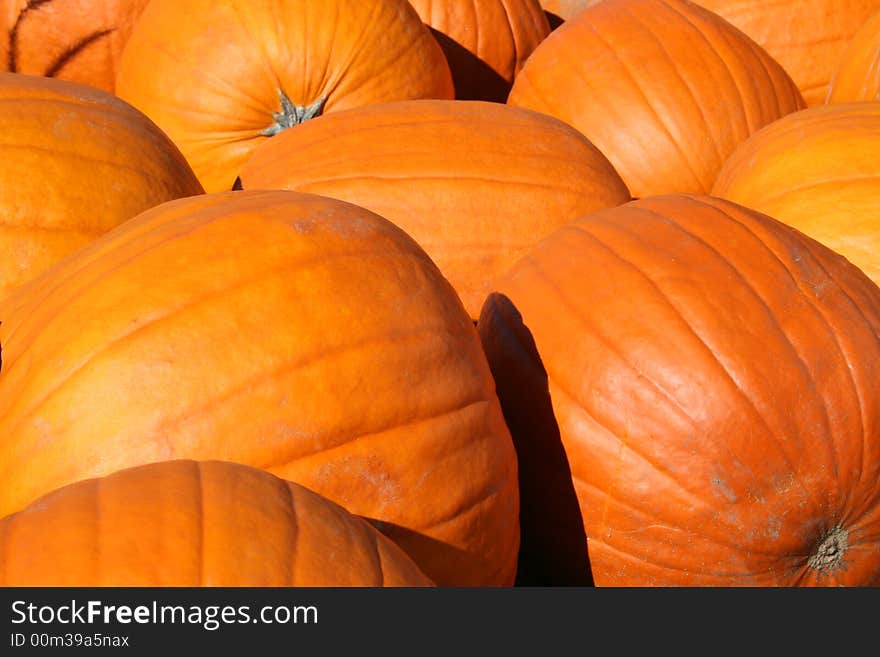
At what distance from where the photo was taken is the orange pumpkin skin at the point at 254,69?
112 inches

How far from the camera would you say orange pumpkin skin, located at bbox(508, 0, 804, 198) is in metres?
2.98

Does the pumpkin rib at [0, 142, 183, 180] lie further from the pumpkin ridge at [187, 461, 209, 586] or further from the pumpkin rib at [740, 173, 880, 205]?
the pumpkin rib at [740, 173, 880, 205]

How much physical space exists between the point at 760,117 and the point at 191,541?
7.91 feet

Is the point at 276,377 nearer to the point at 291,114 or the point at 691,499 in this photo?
the point at 691,499

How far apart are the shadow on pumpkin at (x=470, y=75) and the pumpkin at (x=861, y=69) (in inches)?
43.8

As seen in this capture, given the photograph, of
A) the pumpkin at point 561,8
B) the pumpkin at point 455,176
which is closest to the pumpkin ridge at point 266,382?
the pumpkin at point 455,176

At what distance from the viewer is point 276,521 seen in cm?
122

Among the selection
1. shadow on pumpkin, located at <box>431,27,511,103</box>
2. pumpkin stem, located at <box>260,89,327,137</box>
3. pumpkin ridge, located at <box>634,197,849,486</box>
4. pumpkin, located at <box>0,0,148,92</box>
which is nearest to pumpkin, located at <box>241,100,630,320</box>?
pumpkin stem, located at <box>260,89,327,137</box>

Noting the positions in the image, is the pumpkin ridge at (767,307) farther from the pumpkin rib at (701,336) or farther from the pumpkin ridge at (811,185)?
the pumpkin ridge at (811,185)

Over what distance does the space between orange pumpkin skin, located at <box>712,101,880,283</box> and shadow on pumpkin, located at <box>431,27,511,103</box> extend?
1228mm

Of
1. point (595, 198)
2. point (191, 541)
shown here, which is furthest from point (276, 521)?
point (595, 198)

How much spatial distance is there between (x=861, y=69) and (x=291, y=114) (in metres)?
1.64

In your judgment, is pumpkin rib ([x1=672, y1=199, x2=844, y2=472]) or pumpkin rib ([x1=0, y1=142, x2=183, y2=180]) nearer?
pumpkin rib ([x1=672, y1=199, x2=844, y2=472])
